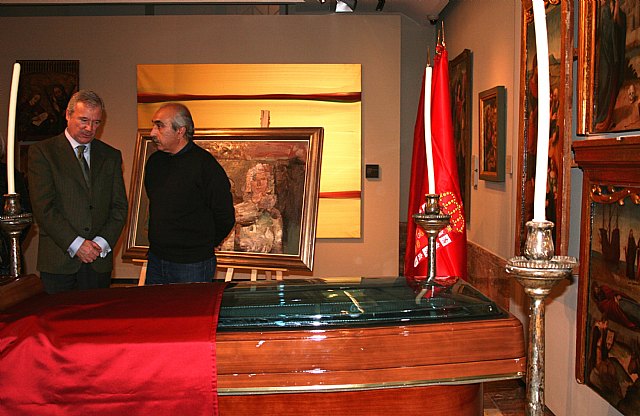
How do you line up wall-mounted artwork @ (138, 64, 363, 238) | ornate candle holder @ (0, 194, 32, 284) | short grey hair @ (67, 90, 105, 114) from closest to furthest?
ornate candle holder @ (0, 194, 32, 284) → short grey hair @ (67, 90, 105, 114) → wall-mounted artwork @ (138, 64, 363, 238)

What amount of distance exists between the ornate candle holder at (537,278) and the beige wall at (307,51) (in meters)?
7.12

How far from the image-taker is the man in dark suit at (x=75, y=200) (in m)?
3.91

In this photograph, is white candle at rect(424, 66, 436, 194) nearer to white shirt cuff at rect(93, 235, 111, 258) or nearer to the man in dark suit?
the man in dark suit

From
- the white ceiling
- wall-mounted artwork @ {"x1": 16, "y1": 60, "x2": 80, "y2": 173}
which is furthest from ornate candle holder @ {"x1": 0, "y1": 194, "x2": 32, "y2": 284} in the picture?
wall-mounted artwork @ {"x1": 16, "y1": 60, "x2": 80, "y2": 173}

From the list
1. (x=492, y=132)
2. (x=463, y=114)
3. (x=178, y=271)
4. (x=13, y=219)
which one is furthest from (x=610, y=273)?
(x=463, y=114)

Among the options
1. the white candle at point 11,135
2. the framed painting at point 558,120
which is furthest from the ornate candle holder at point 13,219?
the framed painting at point 558,120

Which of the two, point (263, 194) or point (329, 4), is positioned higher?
point (329, 4)

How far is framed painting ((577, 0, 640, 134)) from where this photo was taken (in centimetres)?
327

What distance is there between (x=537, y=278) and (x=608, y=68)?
239 cm

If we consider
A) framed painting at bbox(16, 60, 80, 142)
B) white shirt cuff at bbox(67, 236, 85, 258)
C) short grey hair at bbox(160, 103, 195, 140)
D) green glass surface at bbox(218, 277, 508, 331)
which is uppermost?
framed painting at bbox(16, 60, 80, 142)

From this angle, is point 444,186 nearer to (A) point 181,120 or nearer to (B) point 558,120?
(B) point 558,120

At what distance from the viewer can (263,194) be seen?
19.6 feet

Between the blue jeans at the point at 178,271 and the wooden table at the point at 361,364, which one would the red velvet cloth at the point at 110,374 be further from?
the blue jeans at the point at 178,271

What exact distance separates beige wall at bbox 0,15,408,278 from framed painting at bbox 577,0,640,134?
4.89m
